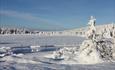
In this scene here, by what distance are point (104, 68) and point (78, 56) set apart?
4.94 m

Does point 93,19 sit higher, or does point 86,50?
point 93,19

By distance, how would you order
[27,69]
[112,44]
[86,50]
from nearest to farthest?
1. [27,69]
2. [86,50]
3. [112,44]

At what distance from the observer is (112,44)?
2666cm

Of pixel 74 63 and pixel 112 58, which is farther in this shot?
pixel 112 58

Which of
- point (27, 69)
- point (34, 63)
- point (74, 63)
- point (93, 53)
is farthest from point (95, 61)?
point (27, 69)

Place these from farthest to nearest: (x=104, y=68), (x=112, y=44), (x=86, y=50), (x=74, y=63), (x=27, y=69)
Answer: (x=112, y=44)
(x=86, y=50)
(x=74, y=63)
(x=104, y=68)
(x=27, y=69)

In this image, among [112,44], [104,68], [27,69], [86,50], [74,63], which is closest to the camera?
[27,69]

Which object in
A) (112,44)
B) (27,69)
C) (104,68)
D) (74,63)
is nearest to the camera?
(27,69)

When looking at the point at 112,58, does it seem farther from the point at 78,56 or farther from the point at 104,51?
the point at 78,56

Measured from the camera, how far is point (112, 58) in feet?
82.8

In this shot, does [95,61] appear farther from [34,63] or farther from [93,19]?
[34,63]

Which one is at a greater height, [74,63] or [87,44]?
[87,44]

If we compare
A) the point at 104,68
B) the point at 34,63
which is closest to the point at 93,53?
the point at 104,68

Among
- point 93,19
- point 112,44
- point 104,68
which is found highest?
point 93,19
